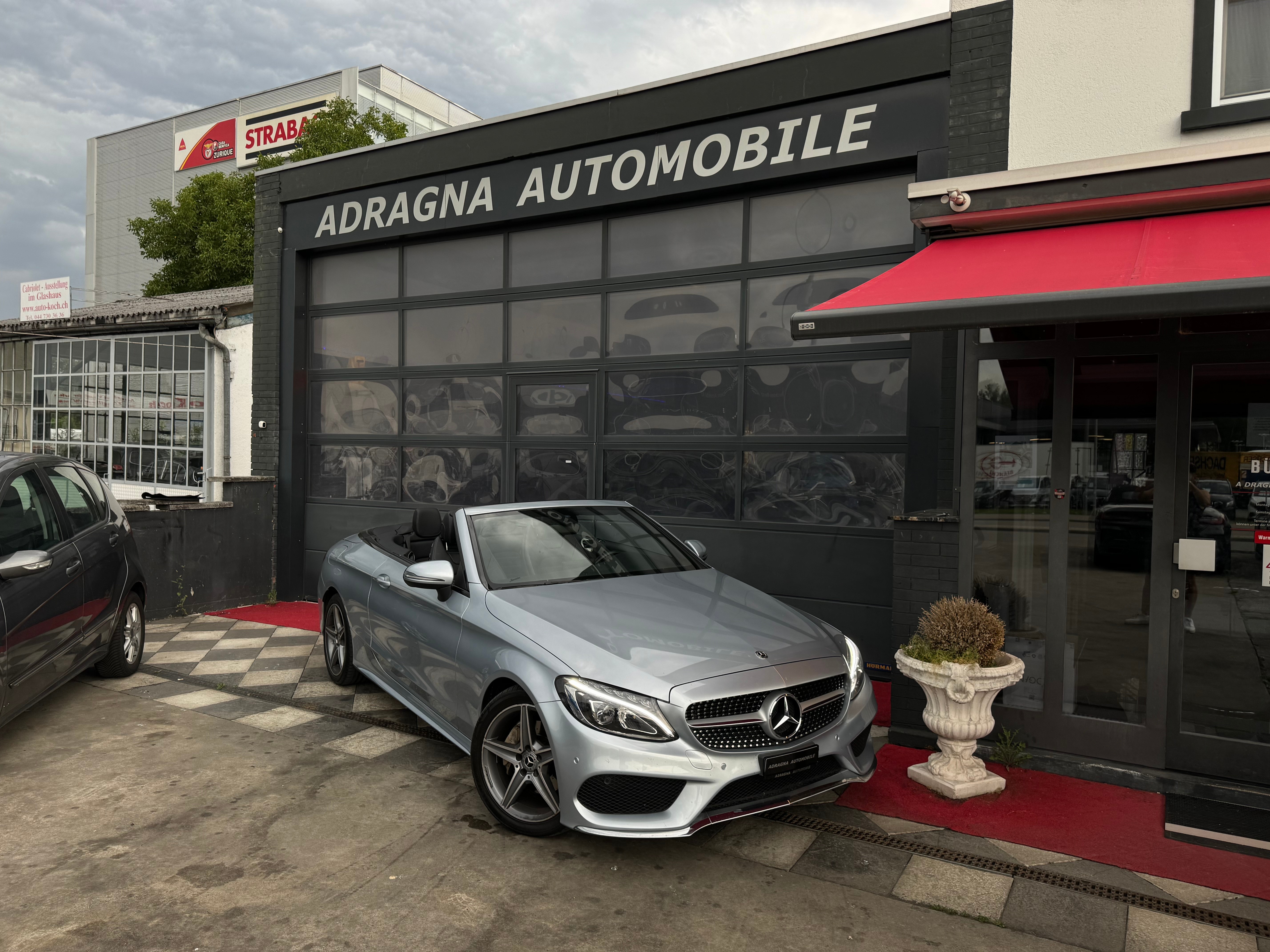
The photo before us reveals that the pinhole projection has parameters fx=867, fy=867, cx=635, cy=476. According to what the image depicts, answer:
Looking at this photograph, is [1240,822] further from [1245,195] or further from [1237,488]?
[1245,195]

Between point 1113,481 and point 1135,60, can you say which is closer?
point 1113,481

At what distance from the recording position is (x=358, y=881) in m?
3.46

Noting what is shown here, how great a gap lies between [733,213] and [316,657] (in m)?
5.12

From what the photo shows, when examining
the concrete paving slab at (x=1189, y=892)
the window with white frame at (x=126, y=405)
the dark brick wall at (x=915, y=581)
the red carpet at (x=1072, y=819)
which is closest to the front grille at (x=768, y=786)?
the red carpet at (x=1072, y=819)

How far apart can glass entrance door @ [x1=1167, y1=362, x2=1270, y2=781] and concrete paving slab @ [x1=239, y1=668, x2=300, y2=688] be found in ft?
18.8

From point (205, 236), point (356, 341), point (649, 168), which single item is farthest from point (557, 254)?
point (205, 236)

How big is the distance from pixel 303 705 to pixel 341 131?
21330mm

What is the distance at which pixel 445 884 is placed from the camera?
11.2 ft

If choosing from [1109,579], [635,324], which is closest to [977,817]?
[1109,579]

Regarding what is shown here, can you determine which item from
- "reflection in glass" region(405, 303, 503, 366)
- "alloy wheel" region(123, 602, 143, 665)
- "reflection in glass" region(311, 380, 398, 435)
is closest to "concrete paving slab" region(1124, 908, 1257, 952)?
"alloy wheel" region(123, 602, 143, 665)

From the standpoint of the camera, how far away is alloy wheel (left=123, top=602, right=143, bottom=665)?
6.40 m

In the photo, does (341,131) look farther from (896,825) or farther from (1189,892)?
(1189,892)

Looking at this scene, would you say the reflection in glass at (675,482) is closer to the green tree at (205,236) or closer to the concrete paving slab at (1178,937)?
the concrete paving slab at (1178,937)

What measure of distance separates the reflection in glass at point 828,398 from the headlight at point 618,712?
13.0 ft
